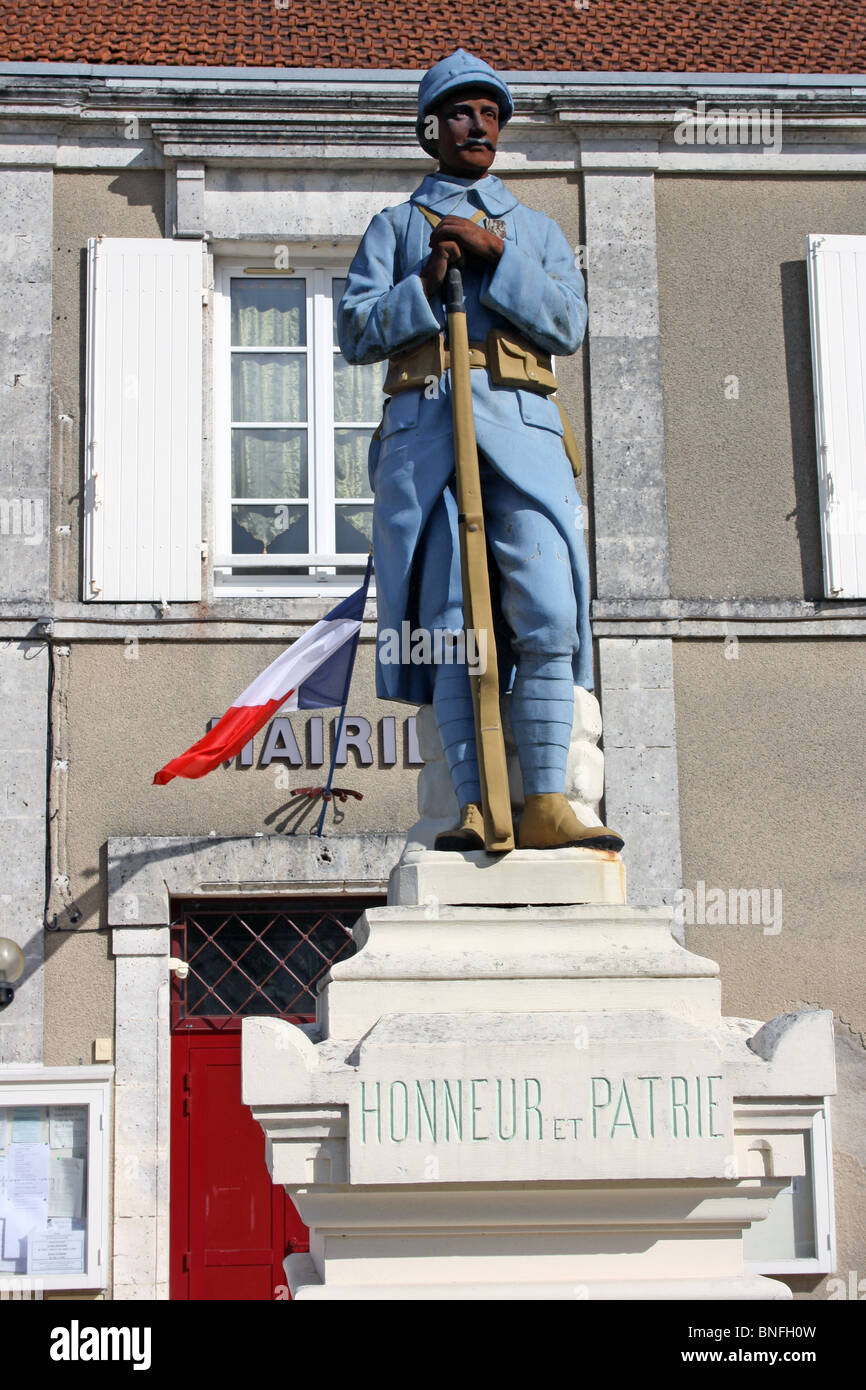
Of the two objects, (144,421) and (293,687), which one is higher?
(144,421)

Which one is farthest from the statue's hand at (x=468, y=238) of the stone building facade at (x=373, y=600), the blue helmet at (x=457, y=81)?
the stone building facade at (x=373, y=600)

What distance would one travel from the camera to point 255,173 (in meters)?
10.4

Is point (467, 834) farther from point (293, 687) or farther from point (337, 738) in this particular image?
point (337, 738)

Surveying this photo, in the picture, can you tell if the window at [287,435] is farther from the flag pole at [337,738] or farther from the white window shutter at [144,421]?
the flag pole at [337,738]

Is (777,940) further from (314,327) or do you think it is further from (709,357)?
(314,327)

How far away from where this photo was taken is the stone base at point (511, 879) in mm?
4004

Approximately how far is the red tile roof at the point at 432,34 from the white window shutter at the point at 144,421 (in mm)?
1499

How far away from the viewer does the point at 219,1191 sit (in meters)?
9.48

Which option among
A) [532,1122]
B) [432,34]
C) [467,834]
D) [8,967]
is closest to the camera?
[532,1122]

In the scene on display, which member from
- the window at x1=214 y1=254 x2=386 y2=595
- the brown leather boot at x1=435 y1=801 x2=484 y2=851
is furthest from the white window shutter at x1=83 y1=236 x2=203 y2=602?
the brown leather boot at x1=435 y1=801 x2=484 y2=851

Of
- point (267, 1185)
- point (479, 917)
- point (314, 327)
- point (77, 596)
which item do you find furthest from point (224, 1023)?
point (479, 917)

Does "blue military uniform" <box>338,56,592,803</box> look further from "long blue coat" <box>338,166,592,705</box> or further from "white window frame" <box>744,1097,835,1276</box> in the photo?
"white window frame" <box>744,1097,835,1276</box>

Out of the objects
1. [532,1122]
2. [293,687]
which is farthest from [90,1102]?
[532,1122]

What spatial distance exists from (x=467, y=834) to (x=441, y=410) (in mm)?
1102
